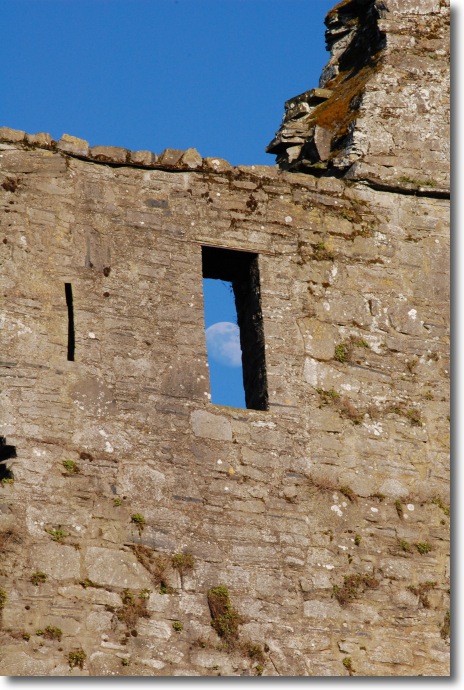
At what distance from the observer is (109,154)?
13.8 m

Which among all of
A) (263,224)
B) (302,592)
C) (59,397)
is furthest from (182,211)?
(302,592)

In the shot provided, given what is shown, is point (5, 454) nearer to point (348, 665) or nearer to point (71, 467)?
point (71, 467)

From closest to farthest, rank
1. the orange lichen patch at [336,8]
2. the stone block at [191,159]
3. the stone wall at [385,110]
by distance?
the stone block at [191,159]
the stone wall at [385,110]
the orange lichen patch at [336,8]

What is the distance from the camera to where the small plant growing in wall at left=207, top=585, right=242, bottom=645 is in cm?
1269

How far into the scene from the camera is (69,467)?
500 inches

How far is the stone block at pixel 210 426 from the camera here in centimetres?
1323

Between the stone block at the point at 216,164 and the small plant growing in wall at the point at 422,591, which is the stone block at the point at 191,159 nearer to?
the stone block at the point at 216,164

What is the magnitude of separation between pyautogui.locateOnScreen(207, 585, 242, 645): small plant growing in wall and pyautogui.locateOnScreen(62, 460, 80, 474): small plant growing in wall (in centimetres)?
Answer: 125

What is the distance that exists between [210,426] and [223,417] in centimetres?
14

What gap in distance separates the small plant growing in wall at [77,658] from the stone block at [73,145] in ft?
12.4

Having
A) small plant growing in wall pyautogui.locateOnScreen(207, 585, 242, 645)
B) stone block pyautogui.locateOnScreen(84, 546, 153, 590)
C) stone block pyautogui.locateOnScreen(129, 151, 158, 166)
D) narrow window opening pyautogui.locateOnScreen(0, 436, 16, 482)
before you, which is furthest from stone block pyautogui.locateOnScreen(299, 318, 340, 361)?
narrow window opening pyautogui.locateOnScreen(0, 436, 16, 482)

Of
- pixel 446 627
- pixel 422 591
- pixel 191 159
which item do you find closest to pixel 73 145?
pixel 191 159

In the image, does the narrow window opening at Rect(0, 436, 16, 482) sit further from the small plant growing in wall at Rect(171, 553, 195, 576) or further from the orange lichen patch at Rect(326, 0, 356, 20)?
the orange lichen patch at Rect(326, 0, 356, 20)

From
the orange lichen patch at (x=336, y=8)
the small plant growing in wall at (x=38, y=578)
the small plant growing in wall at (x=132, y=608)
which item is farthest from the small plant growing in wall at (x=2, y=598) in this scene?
the orange lichen patch at (x=336, y=8)
